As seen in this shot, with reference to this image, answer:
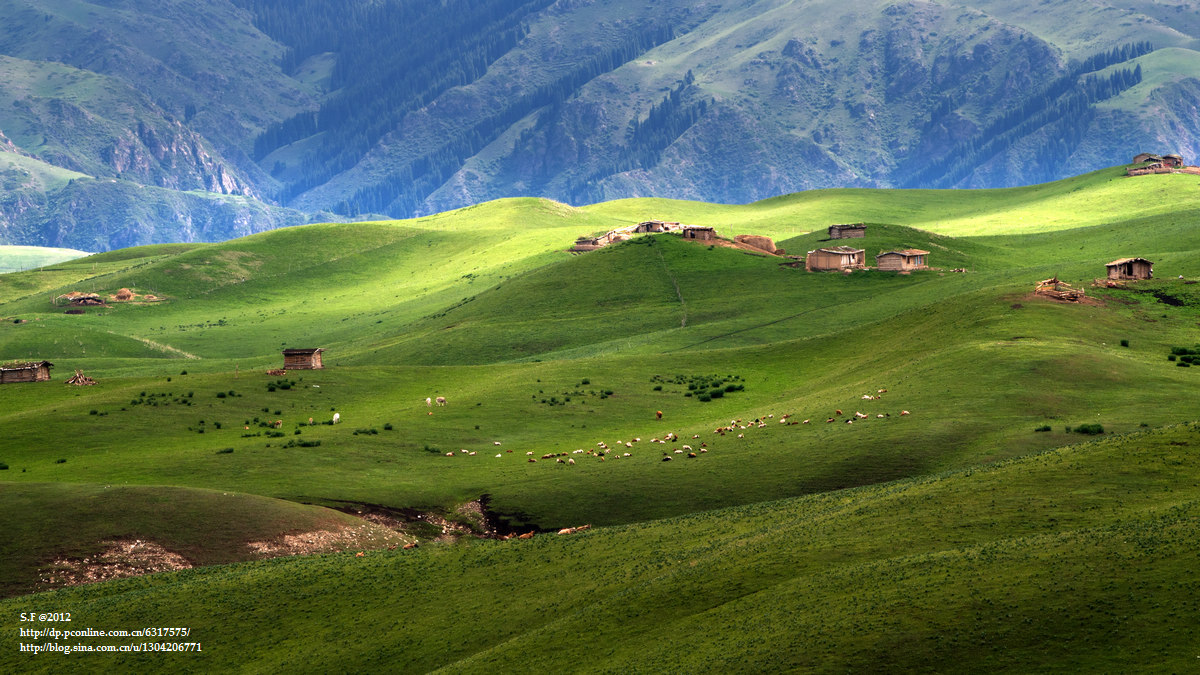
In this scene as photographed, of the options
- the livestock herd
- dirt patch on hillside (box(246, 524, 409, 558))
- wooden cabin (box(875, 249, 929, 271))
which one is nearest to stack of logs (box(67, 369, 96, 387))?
the livestock herd

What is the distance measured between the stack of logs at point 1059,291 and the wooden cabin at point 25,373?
8827cm

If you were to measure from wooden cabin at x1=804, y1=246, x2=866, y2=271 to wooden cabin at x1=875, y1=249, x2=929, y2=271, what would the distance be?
2.94 metres

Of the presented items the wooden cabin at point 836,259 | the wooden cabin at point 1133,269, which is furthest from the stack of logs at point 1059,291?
the wooden cabin at point 836,259

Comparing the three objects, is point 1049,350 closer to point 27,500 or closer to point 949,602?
point 949,602

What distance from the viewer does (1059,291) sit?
106000 mm

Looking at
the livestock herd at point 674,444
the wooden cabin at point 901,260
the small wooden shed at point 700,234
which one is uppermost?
the small wooden shed at point 700,234

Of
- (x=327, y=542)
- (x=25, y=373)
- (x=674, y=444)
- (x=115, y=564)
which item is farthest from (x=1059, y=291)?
(x=25, y=373)

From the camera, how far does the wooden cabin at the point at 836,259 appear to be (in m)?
166

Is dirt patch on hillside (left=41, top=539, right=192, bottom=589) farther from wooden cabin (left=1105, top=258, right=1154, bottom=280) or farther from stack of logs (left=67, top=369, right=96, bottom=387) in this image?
wooden cabin (left=1105, top=258, right=1154, bottom=280)

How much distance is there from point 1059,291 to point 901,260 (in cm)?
5648

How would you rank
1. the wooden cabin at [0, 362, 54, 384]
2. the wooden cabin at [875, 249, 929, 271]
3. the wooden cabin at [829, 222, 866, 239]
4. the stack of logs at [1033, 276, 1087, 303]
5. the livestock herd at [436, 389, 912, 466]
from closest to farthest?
the livestock herd at [436, 389, 912, 466]
the wooden cabin at [0, 362, 54, 384]
the stack of logs at [1033, 276, 1087, 303]
the wooden cabin at [875, 249, 929, 271]
the wooden cabin at [829, 222, 866, 239]

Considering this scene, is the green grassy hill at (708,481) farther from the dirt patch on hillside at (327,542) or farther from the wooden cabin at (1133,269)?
the wooden cabin at (1133,269)

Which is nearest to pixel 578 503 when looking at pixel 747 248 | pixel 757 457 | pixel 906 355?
pixel 757 457

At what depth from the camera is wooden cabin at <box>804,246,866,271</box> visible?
546 ft
